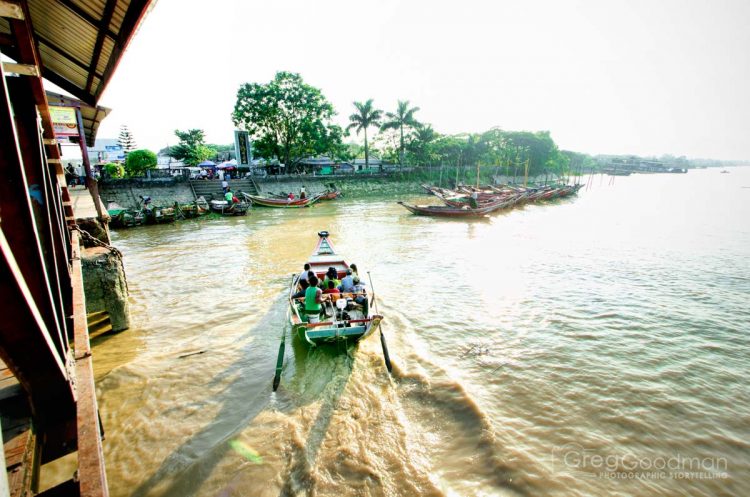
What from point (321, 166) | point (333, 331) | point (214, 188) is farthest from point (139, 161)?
point (333, 331)

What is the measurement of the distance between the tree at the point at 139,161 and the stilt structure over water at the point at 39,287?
90.3 feet

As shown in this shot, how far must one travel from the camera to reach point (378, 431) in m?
5.05

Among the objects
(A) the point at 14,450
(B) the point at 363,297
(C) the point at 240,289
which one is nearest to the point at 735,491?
(B) the point at 363,297

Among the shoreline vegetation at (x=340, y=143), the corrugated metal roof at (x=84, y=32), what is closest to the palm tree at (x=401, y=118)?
the shoreline vegetation at (x=340, y=143)

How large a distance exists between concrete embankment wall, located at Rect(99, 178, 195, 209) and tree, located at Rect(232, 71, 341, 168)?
373 inches

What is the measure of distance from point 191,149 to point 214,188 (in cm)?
2282

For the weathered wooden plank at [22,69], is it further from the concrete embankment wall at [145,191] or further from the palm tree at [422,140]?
the palm tree at [422,140]

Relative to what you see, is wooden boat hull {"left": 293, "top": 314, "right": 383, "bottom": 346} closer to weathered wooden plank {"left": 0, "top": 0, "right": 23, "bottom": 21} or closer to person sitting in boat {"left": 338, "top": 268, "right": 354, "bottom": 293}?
person sitting in boat {"left": 338, "top": 268, "right": 354, "bottom": 293}

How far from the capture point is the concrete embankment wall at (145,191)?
24.9 m

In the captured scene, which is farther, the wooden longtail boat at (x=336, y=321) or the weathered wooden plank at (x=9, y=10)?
the wooden longtail boat at (x=336, y=321)

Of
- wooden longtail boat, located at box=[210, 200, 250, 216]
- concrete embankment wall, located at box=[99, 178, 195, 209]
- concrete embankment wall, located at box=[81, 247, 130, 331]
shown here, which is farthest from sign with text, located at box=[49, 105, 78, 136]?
concrete embankment wall, located at box=[99, 178, 195, 209]

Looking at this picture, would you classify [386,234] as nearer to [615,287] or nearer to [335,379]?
[615,287]

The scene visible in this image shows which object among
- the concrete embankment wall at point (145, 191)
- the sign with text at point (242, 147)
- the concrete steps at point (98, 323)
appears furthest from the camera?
the sign with text at point (242, 147)

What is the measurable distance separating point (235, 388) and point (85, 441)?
4.46m
